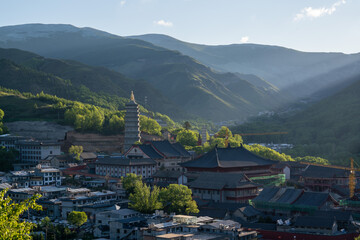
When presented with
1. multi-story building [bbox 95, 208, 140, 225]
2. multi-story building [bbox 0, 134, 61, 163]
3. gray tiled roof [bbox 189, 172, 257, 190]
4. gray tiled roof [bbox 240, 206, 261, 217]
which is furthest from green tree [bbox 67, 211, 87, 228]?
multi-story building [bbox 0, 134, 61, 163]

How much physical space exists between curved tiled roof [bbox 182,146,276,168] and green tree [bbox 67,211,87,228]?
97.2 feet

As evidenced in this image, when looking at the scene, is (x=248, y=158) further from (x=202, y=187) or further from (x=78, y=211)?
(x=78, y=211)

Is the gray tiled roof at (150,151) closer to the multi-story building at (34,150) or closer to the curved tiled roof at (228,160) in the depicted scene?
the curved tiled roof at (228,160)

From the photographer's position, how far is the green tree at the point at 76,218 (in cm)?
6900

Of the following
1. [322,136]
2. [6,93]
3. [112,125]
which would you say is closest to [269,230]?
[112,125]

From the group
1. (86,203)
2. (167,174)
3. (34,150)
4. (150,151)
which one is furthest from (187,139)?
(86,203)

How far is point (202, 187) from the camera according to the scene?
84312 mm

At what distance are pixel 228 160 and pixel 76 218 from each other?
3402 centimetres

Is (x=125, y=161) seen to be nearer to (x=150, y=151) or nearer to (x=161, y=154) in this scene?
(x=150, y=151)

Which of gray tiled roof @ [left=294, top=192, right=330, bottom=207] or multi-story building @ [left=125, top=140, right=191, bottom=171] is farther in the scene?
multi-story building @ [left=125, top=140, right=191, bottom=171]

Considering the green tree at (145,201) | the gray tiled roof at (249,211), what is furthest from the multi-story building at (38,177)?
the gray tiled roof at (249,211)

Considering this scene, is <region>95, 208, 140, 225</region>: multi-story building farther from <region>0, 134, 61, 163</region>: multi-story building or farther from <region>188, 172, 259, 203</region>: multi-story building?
<region>0, 134, 61, 163</region>: multi-story building

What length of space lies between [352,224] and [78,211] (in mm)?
34398

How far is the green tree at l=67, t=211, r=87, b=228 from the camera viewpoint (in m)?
69.0
